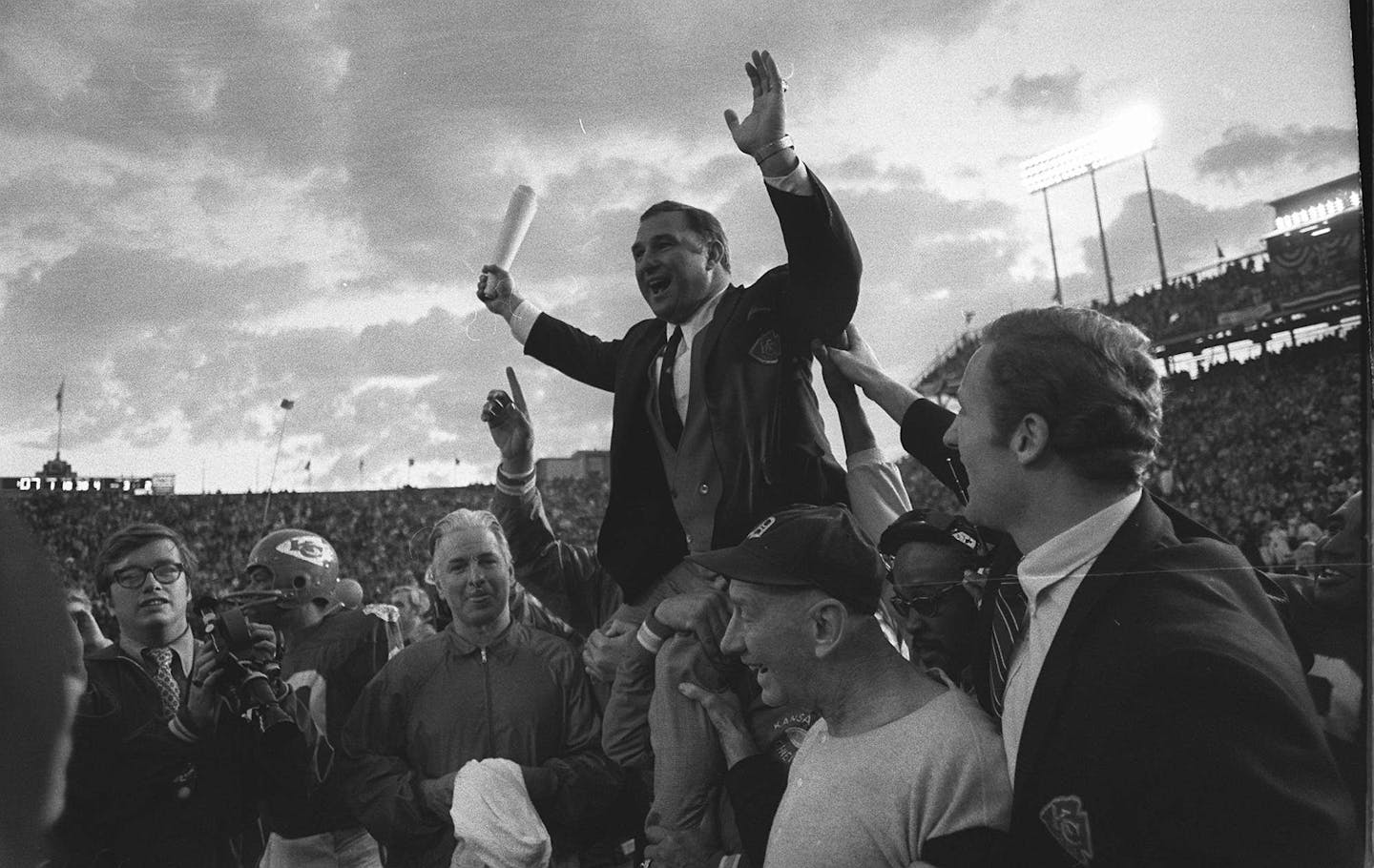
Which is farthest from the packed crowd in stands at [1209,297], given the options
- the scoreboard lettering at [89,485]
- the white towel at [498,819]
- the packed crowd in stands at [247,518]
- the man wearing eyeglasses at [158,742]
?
the scoreboard lettering at [89,485]

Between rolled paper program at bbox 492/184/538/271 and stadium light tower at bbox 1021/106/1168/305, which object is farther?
rolled paper program at bbox 492/184/538/271

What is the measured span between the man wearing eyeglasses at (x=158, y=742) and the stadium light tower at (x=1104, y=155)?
1.40 meters

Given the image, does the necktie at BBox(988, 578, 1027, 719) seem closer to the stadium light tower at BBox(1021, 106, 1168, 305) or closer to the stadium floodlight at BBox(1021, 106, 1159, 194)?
the stadium light tower at BBox(1021, 106, 1168, 305)

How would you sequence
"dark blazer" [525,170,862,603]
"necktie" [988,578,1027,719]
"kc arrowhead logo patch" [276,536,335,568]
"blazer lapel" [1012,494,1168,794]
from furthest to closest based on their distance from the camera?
"kc arrowhead logo patch" [276,536,335,568], "dark blazer" [525,170,862,603], "necktie" [988,578,1027,719], "blazer lapel" [1012,494,1168,794]

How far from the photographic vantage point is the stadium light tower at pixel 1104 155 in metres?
1.43

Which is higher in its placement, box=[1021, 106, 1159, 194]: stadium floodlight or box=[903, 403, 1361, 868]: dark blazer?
box=[1021, 106, 1159, 194]: stadium floodlight

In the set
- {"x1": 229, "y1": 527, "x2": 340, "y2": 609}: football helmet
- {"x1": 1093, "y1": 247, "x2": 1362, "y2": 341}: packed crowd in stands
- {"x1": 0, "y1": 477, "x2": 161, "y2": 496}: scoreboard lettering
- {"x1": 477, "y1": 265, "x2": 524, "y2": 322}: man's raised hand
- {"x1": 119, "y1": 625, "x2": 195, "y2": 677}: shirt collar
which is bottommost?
{"x1": 119, "y1": 625, "x2": 195, "y2": 677}: shirt collar

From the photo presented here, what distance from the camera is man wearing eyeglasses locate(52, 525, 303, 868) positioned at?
60.9 inches

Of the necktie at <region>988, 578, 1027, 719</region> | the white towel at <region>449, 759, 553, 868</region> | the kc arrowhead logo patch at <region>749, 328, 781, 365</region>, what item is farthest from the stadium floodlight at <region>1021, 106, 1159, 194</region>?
the white towel at <region>449, 759, 553, 868</region>

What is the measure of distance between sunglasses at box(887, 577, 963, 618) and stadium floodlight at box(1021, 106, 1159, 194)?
625 millimetres

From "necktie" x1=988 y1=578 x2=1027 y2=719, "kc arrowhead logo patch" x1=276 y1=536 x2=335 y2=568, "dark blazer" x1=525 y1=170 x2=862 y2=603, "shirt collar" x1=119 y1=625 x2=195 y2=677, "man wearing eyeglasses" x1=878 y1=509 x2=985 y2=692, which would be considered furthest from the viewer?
"kc arrowhead logo patch" x1=276 y1=536 x2=335 y2=568

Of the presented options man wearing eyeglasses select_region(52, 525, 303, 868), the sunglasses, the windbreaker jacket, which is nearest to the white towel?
the windbreaker jacket

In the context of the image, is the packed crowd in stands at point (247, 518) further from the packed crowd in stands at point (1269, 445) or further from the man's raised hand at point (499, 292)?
the packed crowd in stands at point (1269, 445)

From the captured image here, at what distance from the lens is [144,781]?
1563mm
